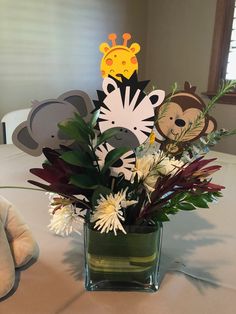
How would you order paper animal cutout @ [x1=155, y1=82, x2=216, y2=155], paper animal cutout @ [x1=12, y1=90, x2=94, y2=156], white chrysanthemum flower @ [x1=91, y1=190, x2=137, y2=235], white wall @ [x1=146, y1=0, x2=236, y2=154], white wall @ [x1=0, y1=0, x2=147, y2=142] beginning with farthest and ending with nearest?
white wall @ [x1=146, y1=0, x2=236, y2=154], white wall @ [x1=0, y1=0, x2=147, y2=142], paper animal cutout @ [x1=155, y1=82, x2=216, y2=155], paper animal cutout @ [x1=12, y1=90, x2=94, y2=156], white chrysanthemum flower @ [x1=91, y1=190, x2=137, y2=235]

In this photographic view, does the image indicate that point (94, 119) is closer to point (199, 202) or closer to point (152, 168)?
point (152, 168)

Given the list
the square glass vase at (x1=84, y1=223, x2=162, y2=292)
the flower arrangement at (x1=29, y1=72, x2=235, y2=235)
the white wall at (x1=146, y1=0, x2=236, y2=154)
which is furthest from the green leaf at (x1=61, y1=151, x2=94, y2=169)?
the white wall at (x1=146, y1=0, x2=236, y2=154)

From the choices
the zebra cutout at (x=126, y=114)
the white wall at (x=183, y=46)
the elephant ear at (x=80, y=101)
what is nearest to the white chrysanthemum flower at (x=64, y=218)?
the zebra cutout at (x=126, y=114)

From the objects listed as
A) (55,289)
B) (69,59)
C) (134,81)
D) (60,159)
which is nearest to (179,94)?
(134,81)

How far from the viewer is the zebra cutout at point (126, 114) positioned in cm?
52

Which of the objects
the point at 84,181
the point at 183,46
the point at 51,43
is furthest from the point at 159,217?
the point at 183,46

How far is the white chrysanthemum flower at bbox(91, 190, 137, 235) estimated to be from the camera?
0.49m

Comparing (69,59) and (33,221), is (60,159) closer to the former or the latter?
(33,221)

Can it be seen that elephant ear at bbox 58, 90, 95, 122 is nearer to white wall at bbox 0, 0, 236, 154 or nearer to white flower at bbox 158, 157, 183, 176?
white flower at bbox 158, 157, 183, 176

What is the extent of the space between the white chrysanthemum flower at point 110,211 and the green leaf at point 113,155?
0.16ft

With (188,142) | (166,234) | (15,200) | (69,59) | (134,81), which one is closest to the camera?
(134,81)

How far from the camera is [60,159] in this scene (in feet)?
1.74

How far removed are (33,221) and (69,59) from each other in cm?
191

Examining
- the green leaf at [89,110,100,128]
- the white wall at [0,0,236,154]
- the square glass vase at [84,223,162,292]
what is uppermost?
the white wall at [0,0,236,154]
